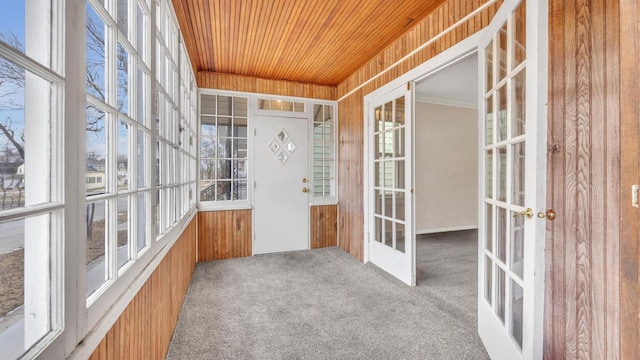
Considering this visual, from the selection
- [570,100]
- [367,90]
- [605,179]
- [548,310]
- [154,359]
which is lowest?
[154,359]

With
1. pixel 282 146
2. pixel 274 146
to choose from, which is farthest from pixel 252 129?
pixel 282 146

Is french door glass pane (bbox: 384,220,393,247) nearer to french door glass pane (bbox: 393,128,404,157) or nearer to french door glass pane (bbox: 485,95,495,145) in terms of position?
french door glass pane (bbox: 393,128,404,157)

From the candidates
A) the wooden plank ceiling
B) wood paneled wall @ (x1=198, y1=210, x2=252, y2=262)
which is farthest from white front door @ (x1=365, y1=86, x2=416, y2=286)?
wood paneled wall @ (x1=198, y1=210, x2=252, y2=262)

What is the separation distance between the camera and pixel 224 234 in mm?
3879

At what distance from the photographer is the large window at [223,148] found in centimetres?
384

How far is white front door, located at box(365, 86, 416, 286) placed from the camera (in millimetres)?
2934

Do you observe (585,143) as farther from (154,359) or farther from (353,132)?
(353,132)

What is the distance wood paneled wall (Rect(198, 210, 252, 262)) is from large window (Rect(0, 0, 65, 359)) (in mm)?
3222

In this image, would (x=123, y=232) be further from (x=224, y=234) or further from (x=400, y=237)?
(x=224, y=234)

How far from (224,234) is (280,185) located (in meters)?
1.05

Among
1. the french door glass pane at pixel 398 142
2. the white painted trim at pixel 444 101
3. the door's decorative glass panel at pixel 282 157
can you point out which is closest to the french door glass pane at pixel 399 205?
the french door glass pane at pixel 398 142

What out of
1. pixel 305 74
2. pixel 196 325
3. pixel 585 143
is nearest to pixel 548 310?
pixel 585 143

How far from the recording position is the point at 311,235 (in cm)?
432

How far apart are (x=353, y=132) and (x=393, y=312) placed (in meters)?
2.44
